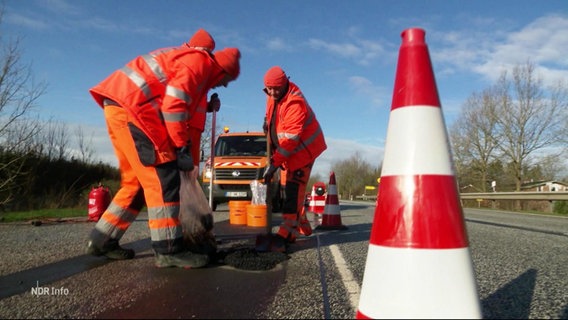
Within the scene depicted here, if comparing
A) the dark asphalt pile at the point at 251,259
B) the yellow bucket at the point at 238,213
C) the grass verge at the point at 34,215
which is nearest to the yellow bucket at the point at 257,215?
the yellow bucket at the point at 238,213

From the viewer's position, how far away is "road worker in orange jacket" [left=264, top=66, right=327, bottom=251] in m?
4.49

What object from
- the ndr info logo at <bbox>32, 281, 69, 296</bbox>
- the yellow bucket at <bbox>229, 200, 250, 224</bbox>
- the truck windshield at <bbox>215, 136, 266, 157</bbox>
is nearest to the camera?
the ndr info logo at <bbox>32, 281, 69, 296</bbox>

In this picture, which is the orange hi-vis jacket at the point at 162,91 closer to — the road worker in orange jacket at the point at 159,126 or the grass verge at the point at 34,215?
the road worker in orange jacket at the point at 159,126

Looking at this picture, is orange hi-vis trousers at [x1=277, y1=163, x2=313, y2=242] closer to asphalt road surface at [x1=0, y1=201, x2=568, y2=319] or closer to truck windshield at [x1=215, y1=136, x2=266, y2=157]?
asphalt road surface at [x1=0, y1=201, x2=568, y2=319]

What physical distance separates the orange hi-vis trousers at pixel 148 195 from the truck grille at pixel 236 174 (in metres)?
7.06

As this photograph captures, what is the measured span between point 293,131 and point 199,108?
1149mm

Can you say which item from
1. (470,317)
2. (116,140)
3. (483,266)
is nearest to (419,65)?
(470,317)

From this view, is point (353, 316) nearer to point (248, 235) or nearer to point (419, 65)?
point (419, 65)

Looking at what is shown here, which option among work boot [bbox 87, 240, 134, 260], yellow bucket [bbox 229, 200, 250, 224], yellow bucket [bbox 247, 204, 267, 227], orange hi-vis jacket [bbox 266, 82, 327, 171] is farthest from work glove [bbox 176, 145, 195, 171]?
yellow bucket [bbox 229, 200, 250, 224]

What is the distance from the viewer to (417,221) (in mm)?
1540

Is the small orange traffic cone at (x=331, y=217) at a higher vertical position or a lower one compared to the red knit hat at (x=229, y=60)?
lower

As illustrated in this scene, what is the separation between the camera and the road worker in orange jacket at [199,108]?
362 centimetres

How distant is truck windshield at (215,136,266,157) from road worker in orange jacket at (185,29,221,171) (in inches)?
267

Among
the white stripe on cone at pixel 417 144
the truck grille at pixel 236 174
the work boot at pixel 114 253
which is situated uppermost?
the truck grille at pixel 236 174
